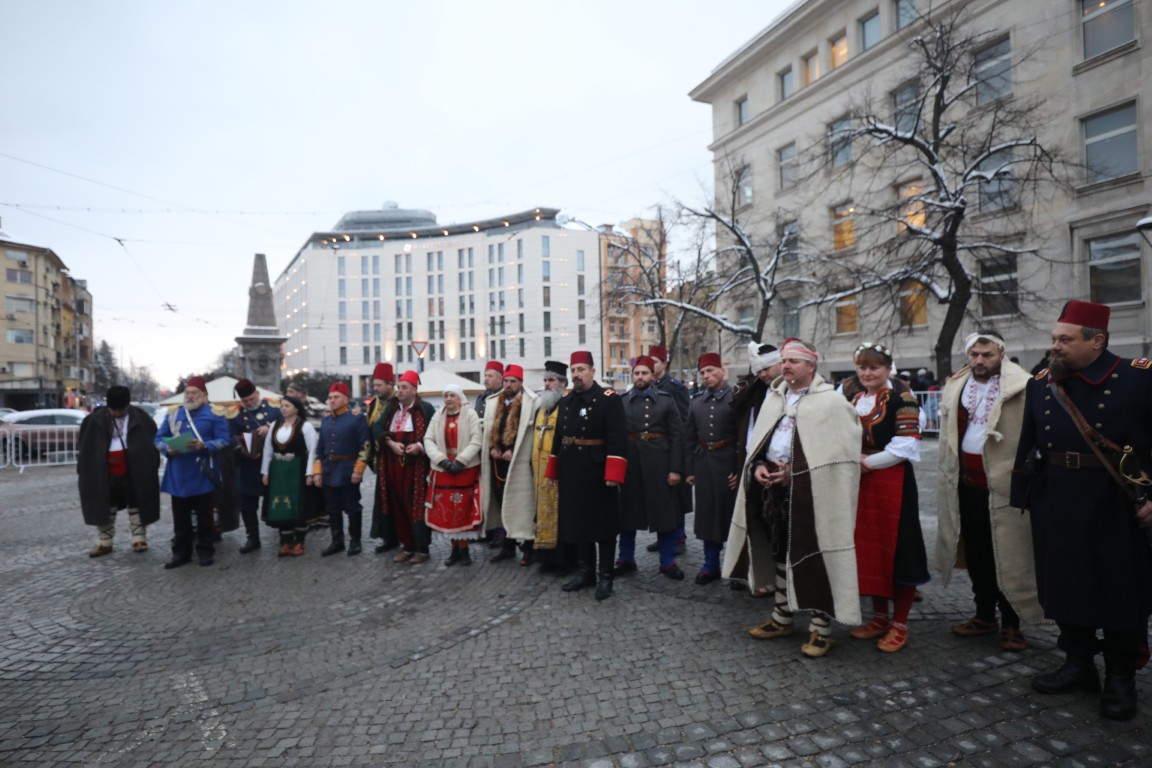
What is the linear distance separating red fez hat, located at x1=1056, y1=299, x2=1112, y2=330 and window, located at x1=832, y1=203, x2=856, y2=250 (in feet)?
80.0

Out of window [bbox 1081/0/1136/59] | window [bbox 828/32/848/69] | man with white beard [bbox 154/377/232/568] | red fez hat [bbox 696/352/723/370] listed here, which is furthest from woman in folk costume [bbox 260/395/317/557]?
window [bbox 828/32/848/69]

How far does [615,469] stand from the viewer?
220 inches

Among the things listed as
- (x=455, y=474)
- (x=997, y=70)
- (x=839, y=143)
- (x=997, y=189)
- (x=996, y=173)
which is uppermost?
(x=997, y=70)

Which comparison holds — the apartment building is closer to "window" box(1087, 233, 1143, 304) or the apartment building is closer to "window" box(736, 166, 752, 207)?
"window" box(1087, 233, 1143, 304)

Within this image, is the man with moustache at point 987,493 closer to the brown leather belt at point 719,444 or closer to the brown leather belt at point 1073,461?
the brown leather belt at point 1073,461

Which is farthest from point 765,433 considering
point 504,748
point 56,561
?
point 56,561

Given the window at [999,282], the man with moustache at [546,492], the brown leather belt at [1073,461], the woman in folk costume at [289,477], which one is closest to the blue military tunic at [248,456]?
the woman in folk costume at [289,477]

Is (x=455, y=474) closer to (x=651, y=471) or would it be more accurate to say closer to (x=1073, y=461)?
(x=651, y=471)

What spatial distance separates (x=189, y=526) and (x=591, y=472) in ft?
15.9

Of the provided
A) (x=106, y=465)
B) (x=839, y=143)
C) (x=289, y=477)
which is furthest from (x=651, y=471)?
(x=839, y=143)

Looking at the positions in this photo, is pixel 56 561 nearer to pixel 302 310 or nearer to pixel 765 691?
pixel 765 691

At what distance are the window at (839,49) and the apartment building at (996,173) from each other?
0.19ft

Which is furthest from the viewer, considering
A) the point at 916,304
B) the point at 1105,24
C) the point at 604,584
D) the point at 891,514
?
the point at 916,304

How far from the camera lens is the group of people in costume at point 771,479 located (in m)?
3.39
